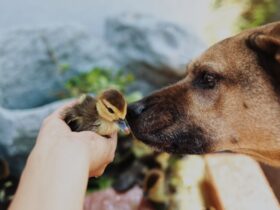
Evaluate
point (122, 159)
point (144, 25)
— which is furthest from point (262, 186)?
point (144, 25)

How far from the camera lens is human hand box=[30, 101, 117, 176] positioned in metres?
1.61

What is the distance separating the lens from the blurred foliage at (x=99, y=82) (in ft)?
14.1

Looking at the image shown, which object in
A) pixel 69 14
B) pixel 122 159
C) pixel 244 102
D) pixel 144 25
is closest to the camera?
pixel 244 102

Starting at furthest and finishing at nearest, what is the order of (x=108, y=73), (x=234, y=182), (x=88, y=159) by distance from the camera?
(x=108, y=73) < (x=234, y=182) < (x=88, y=159)

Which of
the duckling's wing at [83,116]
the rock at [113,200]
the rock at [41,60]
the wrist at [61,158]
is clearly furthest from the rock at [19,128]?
the wrist at [61,158]

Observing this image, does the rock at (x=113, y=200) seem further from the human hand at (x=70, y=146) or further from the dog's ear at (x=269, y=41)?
the dog's ear at (x=269, y=41)

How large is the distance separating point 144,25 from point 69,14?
35.7 inches

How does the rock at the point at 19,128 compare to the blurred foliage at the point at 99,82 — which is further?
the blurred foliage at the point at 99,82

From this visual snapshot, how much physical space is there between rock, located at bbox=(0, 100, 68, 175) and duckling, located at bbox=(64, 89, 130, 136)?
185 cm

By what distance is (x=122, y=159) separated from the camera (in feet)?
14.3

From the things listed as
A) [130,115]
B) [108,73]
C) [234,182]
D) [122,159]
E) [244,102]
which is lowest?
[122,159]

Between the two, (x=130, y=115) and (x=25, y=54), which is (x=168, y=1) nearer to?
(x=25, y=54)

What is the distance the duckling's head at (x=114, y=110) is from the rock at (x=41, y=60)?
255 cm

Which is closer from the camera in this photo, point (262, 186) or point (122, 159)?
point (262, 186)
